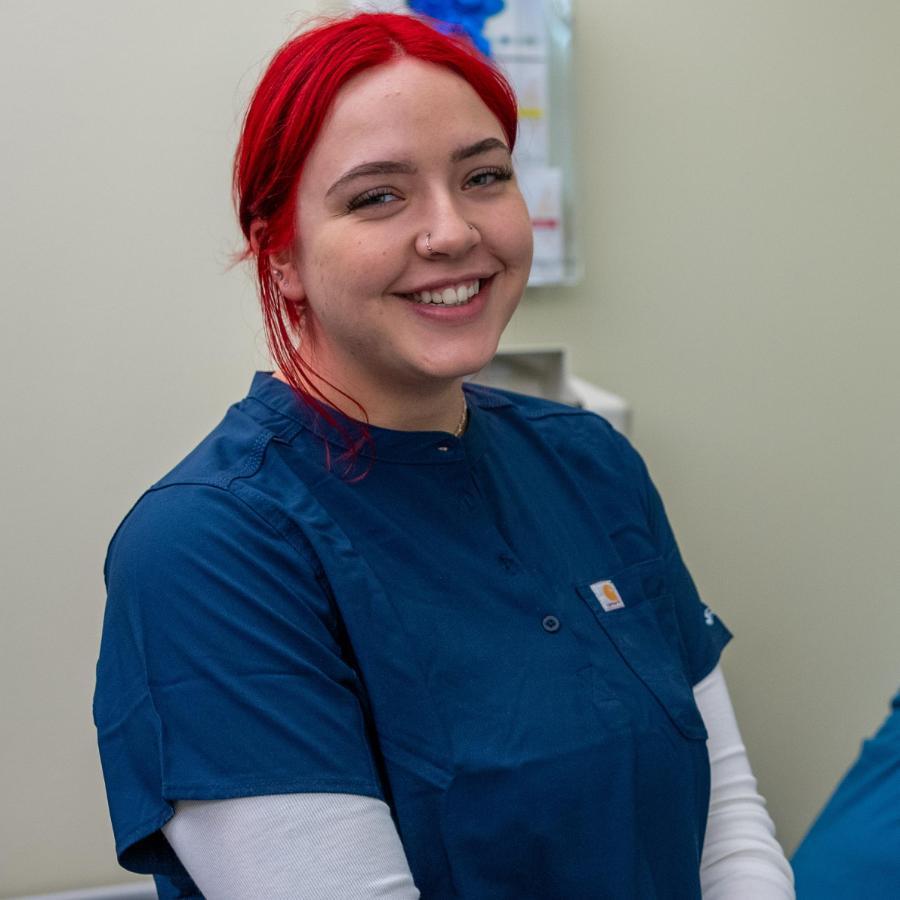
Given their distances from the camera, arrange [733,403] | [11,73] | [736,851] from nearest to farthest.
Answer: [736,851] → [11,73] → [733,403]

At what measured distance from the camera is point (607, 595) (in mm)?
A: 1033

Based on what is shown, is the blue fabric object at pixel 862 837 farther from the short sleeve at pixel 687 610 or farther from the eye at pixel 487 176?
the eye at pixel 487 176

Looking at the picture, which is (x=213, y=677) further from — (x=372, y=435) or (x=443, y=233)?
(x=443, y=233)

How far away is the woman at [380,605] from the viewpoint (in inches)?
31.8

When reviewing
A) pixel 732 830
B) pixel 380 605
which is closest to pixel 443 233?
pixel 380 605

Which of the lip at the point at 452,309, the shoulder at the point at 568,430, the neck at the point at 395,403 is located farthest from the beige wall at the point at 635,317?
the lip at the point at 452,309

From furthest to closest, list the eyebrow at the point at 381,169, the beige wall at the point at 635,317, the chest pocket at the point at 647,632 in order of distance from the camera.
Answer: the beige wall at the point at 635,317 → the chest pocket at the point at 647,632 → the eyebrow at the point at 381,169

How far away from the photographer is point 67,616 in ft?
4.73

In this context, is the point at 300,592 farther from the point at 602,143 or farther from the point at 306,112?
the point at 602,143

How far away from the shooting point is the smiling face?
0.89 meters

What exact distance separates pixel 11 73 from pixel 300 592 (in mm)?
835

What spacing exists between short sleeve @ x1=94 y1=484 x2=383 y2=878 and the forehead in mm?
287

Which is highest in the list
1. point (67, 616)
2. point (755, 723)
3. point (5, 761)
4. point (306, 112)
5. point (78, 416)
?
point (306, 112)

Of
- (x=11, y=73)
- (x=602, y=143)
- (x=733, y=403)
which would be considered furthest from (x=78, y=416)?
(x=733, y=403)
